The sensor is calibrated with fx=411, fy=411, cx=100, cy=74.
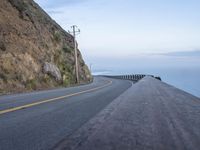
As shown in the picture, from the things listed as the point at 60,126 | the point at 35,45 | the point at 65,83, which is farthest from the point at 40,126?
the point at 65,83

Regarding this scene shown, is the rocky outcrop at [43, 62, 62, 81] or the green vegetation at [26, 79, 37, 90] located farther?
the rocky outcrop at [43, 62, 62, 81]

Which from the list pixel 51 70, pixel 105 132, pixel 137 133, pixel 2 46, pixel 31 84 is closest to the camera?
pixel 137 133

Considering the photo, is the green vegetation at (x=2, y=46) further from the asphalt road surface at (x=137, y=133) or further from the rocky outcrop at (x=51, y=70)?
the asphalt road surface at (x=137, y=133)

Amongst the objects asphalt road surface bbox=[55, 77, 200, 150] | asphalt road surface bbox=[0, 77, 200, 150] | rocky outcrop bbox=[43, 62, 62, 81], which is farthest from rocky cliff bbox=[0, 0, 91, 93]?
asphalt road surface bbox=[55, 77, 200, 150]

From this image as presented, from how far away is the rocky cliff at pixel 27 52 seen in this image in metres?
35.0

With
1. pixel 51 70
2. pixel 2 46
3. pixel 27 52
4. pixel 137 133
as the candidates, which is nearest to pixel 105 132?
pixel 137 133

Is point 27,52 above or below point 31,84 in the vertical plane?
above

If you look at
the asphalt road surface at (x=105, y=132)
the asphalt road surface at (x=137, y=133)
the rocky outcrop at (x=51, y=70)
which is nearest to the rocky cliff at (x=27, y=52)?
the rocky outcrop at (x=51, y=70)

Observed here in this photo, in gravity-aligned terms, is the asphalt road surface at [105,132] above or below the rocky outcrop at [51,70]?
below

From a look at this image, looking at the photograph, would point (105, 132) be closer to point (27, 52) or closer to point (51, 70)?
point (27, 52)

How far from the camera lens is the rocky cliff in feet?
115

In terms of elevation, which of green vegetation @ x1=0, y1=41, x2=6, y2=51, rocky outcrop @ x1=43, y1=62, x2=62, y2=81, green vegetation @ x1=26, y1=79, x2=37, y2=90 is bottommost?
green vegetation @ x1=26, y1=79, x2=37, y2=90

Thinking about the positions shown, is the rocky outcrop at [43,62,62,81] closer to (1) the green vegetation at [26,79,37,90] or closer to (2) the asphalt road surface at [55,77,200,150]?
(1) the green vegetation at [26,79,37,90]

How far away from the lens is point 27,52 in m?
39.9
